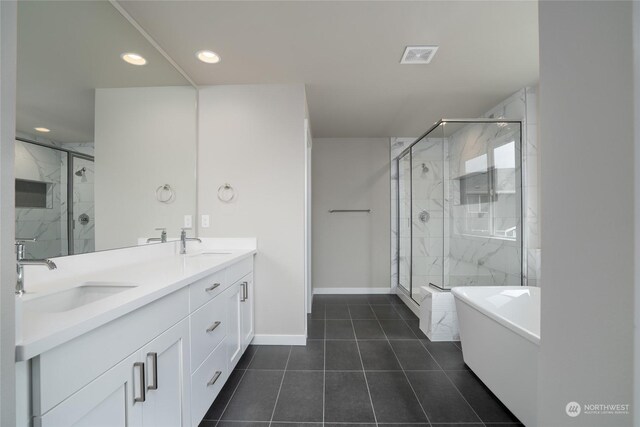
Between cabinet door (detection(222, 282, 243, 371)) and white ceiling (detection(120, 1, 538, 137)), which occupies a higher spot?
white ceiling (detection(120, 1, 538, 137))

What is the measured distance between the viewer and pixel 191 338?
1.25 metres

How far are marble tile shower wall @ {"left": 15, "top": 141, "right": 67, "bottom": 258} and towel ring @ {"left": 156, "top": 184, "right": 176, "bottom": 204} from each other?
749 mm

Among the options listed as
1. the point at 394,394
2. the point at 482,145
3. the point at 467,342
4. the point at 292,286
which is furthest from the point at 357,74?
the point at 394,394

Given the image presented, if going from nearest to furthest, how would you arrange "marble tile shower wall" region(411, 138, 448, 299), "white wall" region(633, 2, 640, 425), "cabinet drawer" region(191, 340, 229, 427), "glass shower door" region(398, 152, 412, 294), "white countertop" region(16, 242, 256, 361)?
"white wall" region(633, 2, 640, 425), "white countertop" region(16, 242, 256, 361), "cabinet drawer" region(191, 340, 229, 427), "marble tile shower wall" region(411, 138, 448, 299), "glass shower door" region(398, 152, 412, 294)

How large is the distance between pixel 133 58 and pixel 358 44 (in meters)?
1.56

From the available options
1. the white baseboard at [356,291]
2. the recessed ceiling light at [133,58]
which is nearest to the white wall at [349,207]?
the white baseboard at [356,291]

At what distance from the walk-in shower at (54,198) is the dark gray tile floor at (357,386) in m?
1.24

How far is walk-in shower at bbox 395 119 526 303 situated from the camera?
8.53 feet

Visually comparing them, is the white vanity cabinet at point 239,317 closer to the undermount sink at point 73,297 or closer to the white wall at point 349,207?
the undermount sink at point 73,297

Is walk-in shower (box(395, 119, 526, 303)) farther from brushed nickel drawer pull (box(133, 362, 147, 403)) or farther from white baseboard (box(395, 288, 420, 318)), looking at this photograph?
brushed nickel drawer pull (box(133, 362, 147, 403))

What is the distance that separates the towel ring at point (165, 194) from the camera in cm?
198

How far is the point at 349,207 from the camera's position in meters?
4.05

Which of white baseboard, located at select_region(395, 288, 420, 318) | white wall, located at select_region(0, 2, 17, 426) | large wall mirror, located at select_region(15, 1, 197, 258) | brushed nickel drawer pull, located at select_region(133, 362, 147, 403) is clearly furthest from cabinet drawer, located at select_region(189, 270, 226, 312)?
white baseboard, located at select_region(395, 288, 420, 318)

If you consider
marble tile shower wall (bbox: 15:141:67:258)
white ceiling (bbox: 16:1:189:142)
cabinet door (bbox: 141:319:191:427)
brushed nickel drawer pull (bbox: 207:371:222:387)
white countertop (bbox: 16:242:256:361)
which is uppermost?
white ceiling (bbox: 16:1:189:142)
